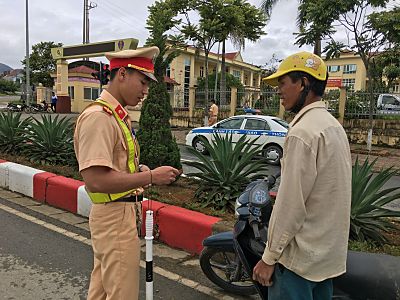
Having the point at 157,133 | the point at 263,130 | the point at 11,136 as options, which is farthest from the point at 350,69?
the point at 157,133

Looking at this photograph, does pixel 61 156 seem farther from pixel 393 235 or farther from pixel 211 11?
pixel 211 11

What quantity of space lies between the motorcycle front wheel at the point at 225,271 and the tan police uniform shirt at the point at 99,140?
1509 millimetres

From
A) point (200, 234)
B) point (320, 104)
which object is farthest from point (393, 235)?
point (320, 104)

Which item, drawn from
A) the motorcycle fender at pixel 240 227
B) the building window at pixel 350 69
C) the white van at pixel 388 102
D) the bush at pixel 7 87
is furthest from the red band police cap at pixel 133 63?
the bush at pixel 7 87

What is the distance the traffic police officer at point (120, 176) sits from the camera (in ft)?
6.24

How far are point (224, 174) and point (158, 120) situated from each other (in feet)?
5.42

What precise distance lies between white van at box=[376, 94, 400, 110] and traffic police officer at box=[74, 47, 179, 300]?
1559 centimetres

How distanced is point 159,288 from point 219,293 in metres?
0.53

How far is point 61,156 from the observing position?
7.36 m

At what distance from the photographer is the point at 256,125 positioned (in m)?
11.6

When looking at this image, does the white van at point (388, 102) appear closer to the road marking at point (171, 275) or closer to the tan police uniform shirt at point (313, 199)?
the road marking at point (171, 275)

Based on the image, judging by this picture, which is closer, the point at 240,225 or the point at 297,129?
the point at 297,129

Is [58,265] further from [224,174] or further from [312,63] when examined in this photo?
[312,63]

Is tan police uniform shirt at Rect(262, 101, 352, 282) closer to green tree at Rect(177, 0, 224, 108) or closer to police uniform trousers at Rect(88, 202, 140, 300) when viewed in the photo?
police uniform trousers at Rect(88, 202, 140, 300)
